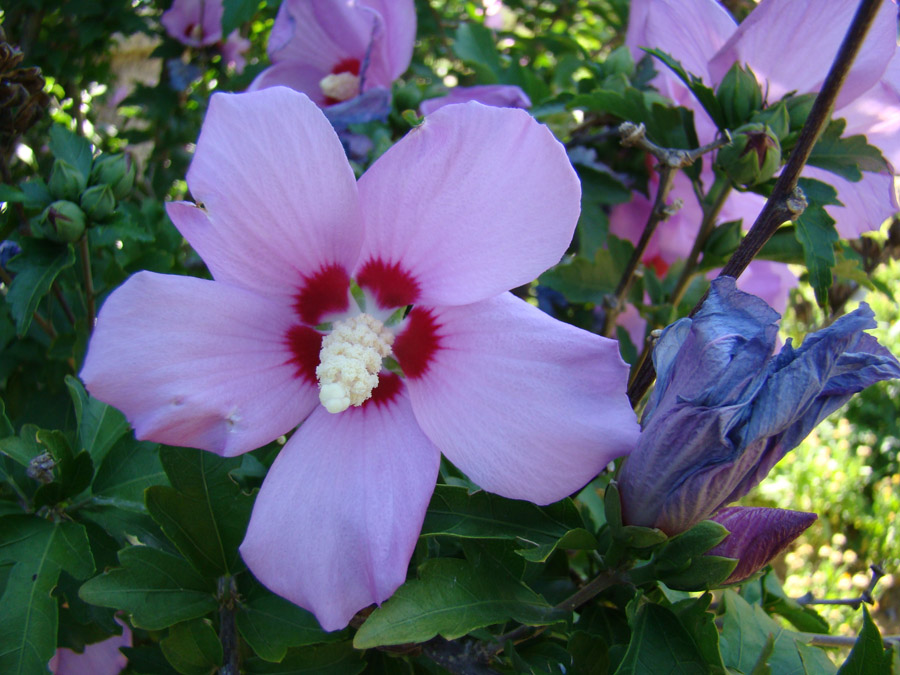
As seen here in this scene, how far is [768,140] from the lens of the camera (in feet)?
2.90

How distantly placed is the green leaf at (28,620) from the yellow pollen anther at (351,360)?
422mm

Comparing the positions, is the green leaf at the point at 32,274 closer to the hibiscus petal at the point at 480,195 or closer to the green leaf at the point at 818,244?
the hibiscus petal at the point at 480,195

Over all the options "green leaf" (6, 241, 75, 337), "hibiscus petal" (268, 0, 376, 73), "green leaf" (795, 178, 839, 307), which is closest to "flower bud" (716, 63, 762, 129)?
"green leaf" (795, 178, 839, 307)

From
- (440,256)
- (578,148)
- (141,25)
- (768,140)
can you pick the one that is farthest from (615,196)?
(141,25)

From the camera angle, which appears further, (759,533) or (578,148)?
(578,148)

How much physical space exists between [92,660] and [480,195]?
90 cm

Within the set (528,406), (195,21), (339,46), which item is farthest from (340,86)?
(195,21)

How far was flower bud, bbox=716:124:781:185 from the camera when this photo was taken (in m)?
0.89

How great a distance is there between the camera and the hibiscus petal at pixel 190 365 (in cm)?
65

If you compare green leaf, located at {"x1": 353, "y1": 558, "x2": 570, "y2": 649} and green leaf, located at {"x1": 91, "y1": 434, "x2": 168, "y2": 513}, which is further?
green leaf, located at {"x1": 91, "y1": 434, "x2": 168, "y2": 513}

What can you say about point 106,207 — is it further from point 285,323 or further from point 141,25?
point 141,25

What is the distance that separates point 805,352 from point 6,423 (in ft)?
3.14

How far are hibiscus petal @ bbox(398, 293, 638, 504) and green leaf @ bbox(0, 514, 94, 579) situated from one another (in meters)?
0.46

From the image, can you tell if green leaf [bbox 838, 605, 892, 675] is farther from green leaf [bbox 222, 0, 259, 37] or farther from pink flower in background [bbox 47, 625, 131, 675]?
green leaf [bbox 222, 0, 259, 37]
